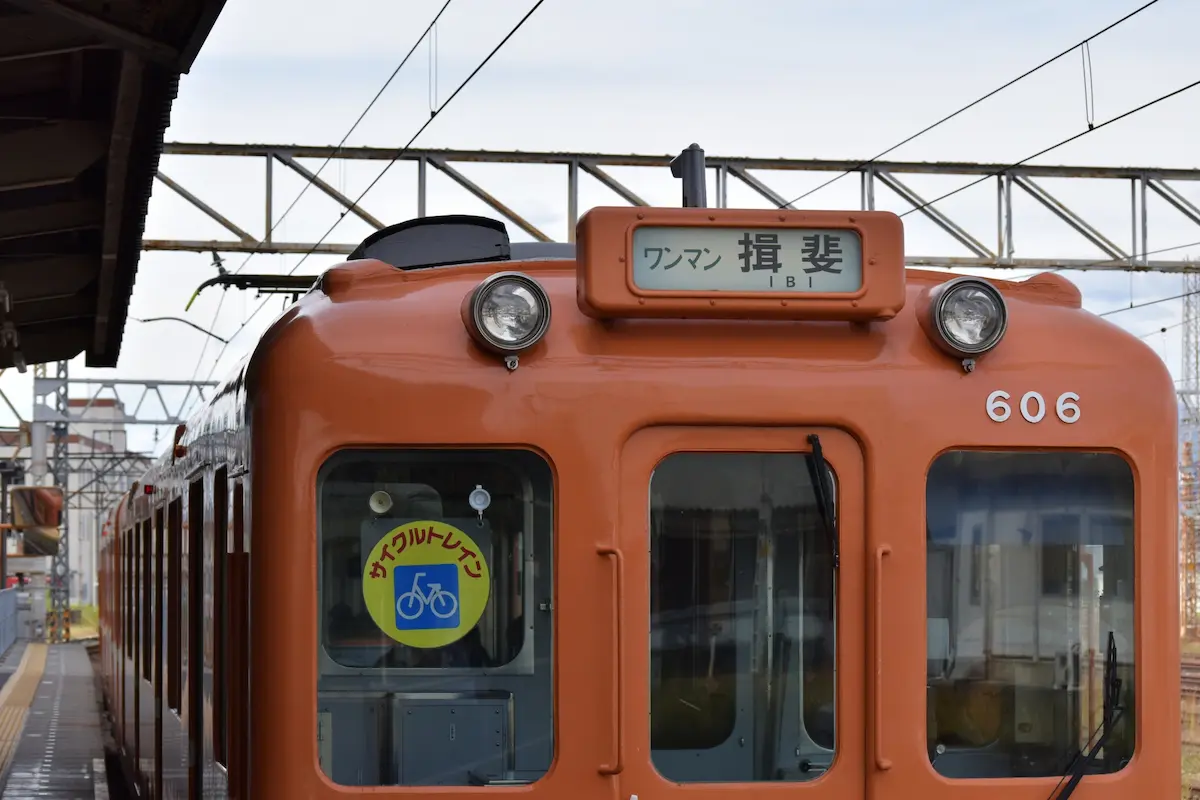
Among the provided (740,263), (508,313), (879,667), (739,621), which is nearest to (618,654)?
(739,621)

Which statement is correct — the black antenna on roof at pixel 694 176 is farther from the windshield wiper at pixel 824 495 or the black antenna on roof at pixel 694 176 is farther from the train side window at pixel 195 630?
the train side window at pixel 195 630

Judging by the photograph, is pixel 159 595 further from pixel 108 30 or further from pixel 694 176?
pixel 694 176

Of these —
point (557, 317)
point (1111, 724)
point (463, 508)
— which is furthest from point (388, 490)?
point (1111, 724)

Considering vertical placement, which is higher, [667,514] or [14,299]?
[14,299]

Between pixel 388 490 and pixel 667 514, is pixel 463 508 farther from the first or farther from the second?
pixel 667 514

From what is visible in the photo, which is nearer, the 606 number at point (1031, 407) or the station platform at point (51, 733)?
the 606 number at point (1031, 407)

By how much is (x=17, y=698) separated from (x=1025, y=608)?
2306cm

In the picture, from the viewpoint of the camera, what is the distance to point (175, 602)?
279 inches

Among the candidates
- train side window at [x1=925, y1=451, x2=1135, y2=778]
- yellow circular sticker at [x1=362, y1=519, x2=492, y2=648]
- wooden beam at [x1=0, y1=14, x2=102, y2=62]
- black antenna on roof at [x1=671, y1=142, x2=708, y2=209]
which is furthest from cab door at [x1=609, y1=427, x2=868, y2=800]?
wooden beam at [x1=0, y1=14, x2=102, y2=62]

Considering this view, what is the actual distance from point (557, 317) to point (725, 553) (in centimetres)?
73

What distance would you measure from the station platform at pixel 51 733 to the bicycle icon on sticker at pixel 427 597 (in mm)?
10397

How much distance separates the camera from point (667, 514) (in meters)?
4.47

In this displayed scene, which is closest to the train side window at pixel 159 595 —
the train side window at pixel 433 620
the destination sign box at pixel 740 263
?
the train side window at pixel 433 620

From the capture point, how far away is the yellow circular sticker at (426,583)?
172 inches
